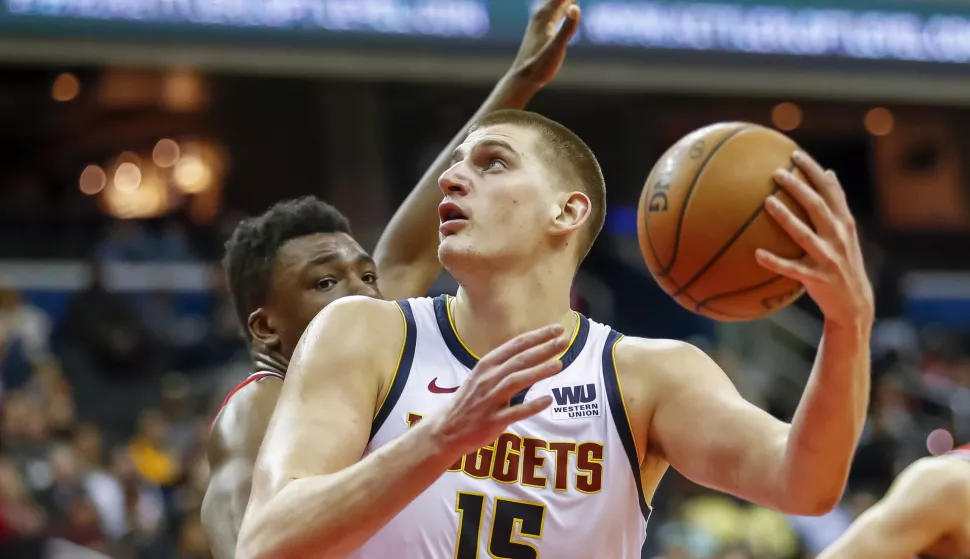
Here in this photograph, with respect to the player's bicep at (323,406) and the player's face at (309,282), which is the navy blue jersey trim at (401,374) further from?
the player's face at (309,282)

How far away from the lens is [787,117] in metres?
18.6

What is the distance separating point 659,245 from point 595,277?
1099 cm

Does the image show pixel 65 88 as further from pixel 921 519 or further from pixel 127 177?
pixel 921 519

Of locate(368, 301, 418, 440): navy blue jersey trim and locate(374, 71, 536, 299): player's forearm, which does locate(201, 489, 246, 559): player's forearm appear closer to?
locate(368, 301, 418, 440): navy blue jersey trim

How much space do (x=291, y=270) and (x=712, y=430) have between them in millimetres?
1573

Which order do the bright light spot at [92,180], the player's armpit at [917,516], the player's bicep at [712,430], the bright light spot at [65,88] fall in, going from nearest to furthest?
the player's bicep at [712,430] → the player's armpit at [917,516] → the bright light spot at [92,180] → the bright light spot at [65,88]

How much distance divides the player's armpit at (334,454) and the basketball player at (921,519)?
6.49 ft

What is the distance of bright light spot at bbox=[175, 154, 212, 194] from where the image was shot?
1608cm

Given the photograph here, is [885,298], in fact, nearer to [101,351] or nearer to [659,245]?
[101,351]

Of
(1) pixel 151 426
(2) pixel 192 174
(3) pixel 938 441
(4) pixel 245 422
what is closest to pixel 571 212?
(4) pixel 245 422

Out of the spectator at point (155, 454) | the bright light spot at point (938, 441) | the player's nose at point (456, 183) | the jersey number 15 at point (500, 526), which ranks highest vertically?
the player's nose at point (456, 183)

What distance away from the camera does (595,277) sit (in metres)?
14.1

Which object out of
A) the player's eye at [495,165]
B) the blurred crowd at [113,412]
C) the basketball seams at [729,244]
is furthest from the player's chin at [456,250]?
the blurred crowd at [113,412]

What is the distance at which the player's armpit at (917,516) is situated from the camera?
14.3 feet
